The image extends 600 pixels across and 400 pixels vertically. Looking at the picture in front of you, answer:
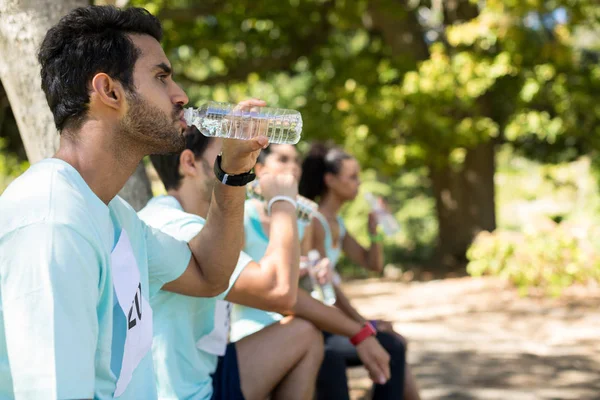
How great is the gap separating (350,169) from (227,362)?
256cm

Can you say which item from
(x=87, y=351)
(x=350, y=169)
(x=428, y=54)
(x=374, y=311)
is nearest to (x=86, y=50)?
(x=87, y=351)

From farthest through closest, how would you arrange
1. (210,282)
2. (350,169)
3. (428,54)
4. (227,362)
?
1. (428,54)
2. (350,169)
3. (227,362)
4. (210,282)

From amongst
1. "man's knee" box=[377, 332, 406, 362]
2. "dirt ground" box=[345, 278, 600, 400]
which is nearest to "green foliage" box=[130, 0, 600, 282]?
"dirt ground" box=[345, 278, 600, 400]

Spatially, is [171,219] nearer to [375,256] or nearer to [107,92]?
[107,92]

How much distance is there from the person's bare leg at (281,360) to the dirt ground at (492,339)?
2085 millimetres

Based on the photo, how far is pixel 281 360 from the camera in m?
2.70

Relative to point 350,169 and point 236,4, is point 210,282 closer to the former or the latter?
point 350,169

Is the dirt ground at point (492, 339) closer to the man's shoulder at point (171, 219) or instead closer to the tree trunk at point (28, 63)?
the man's shoulder at point (171, 219)

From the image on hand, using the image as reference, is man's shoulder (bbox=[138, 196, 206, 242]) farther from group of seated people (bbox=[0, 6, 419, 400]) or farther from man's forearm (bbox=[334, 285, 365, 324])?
man's forearm (bbox=[334, 285, 365, 324])

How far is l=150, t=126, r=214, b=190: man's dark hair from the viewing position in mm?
2801

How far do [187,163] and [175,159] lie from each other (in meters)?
0.07

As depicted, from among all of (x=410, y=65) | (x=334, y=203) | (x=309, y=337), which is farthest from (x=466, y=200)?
(x=309, y=337)

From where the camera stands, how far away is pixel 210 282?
88.6 inches

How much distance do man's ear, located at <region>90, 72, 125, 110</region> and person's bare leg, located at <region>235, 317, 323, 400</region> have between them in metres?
1.24
